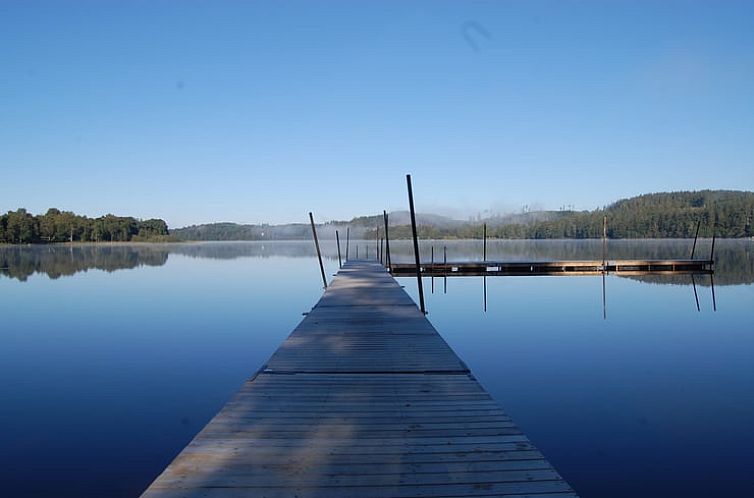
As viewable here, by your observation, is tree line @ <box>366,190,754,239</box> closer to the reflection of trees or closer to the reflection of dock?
the reflection of dock

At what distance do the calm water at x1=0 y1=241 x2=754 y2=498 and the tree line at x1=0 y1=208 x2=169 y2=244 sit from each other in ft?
291

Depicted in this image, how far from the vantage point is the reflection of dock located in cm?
3388

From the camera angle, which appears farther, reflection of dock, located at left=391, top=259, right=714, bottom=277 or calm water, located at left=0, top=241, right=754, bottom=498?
reflection of dock, located at left=391, top=259, right=714, bottom=277

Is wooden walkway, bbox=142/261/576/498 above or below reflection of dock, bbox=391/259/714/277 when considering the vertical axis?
above

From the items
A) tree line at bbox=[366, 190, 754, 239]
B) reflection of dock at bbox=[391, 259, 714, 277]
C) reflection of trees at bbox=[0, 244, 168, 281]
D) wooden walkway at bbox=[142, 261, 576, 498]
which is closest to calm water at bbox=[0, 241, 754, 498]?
wooden walkway at bbox=[142, 261, 576, 498]

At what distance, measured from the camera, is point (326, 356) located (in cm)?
745

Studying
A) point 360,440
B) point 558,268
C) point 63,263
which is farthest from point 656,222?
point 360,440

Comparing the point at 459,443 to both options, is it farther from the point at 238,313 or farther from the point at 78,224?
the point at 78,224

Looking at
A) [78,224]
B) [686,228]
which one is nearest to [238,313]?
[78,224]

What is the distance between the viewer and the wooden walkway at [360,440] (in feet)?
11.2

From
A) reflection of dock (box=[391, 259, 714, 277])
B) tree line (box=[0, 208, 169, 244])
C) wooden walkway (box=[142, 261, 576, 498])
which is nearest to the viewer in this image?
wooden walkway (box=[142, 261, 576, 498])

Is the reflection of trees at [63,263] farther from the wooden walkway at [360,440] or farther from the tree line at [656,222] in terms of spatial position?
the tree line at [656,222]

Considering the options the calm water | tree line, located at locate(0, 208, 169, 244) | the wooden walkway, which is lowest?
the calm water

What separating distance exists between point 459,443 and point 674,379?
24.7ft
